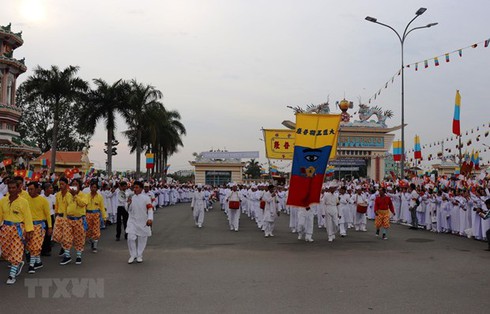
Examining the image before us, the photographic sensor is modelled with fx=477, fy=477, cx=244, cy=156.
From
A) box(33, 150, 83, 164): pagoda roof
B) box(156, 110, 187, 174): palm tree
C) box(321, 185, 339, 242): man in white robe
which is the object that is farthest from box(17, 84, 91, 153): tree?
box(321, 185, 339, 242): man in white robe

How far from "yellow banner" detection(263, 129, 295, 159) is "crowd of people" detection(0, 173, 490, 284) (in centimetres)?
243

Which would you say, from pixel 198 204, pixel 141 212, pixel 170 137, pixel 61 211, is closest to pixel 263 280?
pixel 141 212

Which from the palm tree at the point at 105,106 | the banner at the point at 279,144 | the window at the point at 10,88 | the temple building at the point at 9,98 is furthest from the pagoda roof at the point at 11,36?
the banner at the point at 279,144

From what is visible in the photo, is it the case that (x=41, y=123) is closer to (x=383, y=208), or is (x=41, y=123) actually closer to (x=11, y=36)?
(x=11, y=36)

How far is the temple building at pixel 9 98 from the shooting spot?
38.0 meters

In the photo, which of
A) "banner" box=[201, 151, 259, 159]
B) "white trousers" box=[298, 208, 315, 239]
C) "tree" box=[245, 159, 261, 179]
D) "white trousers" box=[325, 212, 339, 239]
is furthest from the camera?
"tree" box=[245, 159, 261, 179]

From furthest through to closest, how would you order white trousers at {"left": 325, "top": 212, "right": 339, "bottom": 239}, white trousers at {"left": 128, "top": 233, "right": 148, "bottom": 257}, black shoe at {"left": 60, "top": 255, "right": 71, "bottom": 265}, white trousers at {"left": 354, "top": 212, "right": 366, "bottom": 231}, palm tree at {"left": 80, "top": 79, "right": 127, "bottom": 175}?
palm tree at {"left": 80, "top": 79, "right": 127, "bottom": 175} < white trousers at {"left": 354, "top": 212, "right": 366, "bottom": 231} < white trousers at {"left": 325, "top": 212, "right": 339, "bottom": 239} < white trousers at {"left": 128, "top": 233, "right": 148, "bottom": 257} < black shoe at {"left": 60, "top": 255, "right": 71, "bottom": 265}

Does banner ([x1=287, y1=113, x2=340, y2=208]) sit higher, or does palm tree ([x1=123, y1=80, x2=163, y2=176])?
palm tree ([x1=123, y1=80, x2=163, y2=176])

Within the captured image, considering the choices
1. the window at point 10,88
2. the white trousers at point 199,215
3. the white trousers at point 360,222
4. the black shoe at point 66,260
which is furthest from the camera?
the window at point 10,88

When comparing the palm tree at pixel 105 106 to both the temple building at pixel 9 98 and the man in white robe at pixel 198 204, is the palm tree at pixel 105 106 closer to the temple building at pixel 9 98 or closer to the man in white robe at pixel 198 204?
the temple building at pixel 9 98

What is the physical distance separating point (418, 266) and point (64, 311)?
21.3 feet

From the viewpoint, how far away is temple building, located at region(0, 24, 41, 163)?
125 ft

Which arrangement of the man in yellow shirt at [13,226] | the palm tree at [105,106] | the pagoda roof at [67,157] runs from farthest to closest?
the pagoda roof at [67,157], the palm tree at [105,106], the man in yellow shirt at [13,226]

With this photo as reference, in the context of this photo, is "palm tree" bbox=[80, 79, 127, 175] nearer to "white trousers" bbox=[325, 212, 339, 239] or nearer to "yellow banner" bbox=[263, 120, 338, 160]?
"yellow banner" bbox=[263, 120, 338, 160]
